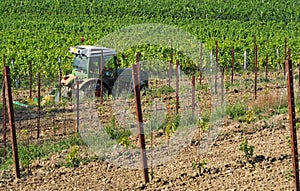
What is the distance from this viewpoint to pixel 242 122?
14.8m

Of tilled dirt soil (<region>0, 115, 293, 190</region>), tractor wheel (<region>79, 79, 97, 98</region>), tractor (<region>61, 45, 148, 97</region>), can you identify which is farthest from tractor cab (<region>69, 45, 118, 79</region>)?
tilled dirt soil (<region>0, 115, 293, 190</region>)

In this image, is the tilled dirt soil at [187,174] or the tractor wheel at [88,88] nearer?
the tilled dirt soil at [187,174]

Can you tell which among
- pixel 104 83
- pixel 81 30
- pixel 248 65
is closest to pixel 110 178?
pixel 104 83

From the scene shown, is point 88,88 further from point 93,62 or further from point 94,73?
point 93,62

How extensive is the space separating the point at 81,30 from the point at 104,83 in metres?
15.3

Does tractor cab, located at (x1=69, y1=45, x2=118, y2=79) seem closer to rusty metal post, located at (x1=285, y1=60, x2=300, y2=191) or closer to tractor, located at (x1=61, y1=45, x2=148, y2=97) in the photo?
tractor, located at (x1=61, y1=45, x2=148, y2=97)

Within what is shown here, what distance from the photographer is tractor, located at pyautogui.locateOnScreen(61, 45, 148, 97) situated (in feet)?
55.8

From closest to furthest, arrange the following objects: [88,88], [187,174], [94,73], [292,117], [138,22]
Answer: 1. [292,117]
2. [187,174]
3. [88,88]
4. [94,73]
5. [138,22]

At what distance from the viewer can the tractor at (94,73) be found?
17.0 metres

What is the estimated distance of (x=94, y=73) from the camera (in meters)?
17.2

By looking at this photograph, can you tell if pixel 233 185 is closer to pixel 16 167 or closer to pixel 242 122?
pixel 16 167

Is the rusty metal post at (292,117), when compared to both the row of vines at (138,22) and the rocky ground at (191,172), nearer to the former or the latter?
the rocky ground at (191,172)

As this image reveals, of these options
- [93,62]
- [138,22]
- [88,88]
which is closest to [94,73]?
[93,62]

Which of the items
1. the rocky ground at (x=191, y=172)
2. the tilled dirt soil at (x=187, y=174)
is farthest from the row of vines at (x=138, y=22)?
the tilled dirt soil at (x=187, y=174)
